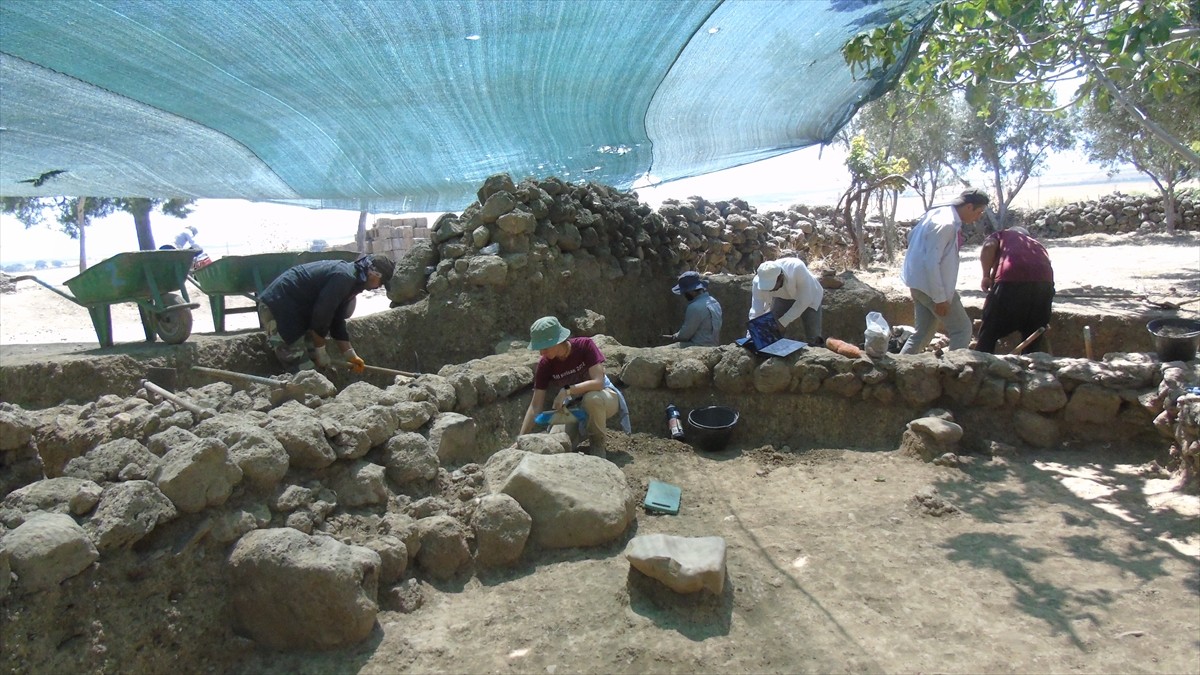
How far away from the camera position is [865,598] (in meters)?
3.03

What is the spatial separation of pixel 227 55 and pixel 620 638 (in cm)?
387

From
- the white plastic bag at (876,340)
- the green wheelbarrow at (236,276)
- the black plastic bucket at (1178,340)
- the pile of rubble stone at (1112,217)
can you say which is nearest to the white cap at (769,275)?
the white plastic bag at (876,340)

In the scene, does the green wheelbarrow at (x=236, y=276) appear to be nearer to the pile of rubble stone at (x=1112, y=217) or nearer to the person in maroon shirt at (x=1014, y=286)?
the person in maroon shirt at (x=1014, y=286)

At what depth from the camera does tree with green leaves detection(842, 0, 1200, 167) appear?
172 inches

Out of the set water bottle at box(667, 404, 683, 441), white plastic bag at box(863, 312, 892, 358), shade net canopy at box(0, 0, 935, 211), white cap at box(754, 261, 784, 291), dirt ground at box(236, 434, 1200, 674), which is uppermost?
shade net canopy at box(0, 0, 935, 211)

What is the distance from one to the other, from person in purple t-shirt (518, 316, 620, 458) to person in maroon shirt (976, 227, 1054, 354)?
2.88m

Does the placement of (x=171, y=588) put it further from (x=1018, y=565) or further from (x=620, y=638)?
(x=1018, y=565)

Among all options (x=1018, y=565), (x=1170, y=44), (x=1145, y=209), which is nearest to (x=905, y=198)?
(x=1145, y=209)

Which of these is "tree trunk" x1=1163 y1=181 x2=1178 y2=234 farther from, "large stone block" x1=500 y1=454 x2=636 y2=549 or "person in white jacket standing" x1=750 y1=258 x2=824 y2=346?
"large stone block" x1=500 y1=454 x2=636 y2=549

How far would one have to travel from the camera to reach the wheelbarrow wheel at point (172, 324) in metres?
5.57

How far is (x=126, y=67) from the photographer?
4.36 metres

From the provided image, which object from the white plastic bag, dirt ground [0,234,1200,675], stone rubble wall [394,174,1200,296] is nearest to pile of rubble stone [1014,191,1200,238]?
stone rubble wall [394,174,1200,296]

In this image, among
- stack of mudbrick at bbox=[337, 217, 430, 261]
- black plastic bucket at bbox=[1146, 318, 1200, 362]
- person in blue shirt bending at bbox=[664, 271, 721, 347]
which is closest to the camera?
black plastic bucket at bbox=[1146, 318, 1200, 362]

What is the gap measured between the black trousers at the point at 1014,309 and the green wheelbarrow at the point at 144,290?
5.78 meters
